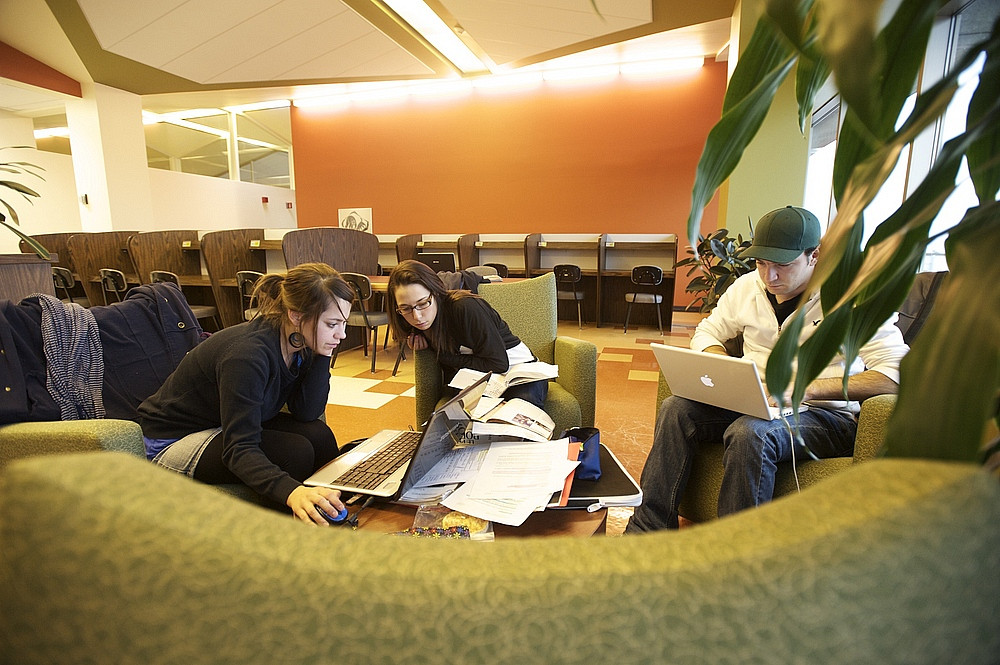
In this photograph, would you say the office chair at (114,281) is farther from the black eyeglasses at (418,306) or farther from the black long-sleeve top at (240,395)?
the black long-sleeve top at (240,395)

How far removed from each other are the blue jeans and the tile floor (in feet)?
0.81

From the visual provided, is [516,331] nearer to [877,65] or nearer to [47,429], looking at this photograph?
[47,429]

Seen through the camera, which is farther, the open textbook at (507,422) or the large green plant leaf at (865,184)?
the open textbook at (507,422)

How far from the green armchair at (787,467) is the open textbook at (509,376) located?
52 cm

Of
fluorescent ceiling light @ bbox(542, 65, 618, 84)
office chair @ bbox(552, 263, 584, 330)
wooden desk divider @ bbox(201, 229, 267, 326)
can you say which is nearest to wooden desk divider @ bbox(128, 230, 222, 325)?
wooden desk divider @ bbox(201, 229, 267, 326)

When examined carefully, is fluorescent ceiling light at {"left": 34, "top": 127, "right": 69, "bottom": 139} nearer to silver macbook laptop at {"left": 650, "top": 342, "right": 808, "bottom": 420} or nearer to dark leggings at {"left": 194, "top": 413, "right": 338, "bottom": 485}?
dark leggings at {"left": 194, "top": 413, "right": 338, "bottom": 485}

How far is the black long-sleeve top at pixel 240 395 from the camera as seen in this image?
1467 millimetres

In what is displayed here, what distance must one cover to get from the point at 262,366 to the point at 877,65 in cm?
157

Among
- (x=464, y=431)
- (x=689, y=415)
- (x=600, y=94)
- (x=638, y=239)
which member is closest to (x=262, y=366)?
(x=464, y=431)

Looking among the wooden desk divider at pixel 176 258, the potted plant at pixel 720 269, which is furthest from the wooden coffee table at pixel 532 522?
the wooden desk divider at pixel 176 258

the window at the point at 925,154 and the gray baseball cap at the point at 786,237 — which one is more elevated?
the window at the point at 925,154

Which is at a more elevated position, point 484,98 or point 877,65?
point 484,98

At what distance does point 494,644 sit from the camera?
0.25 m

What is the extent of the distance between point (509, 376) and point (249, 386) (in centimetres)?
111
